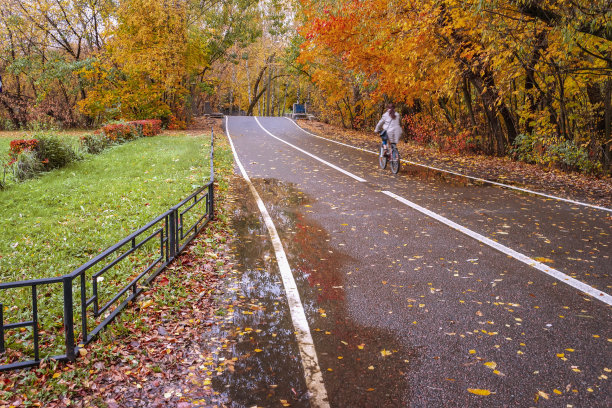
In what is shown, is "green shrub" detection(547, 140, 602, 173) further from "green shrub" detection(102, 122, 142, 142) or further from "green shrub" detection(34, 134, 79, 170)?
"green shrub" detection(102, 122, 142, 142)

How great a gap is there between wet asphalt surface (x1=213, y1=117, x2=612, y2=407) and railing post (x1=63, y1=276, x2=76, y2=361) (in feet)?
4.63

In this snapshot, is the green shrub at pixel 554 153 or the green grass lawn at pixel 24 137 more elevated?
the green shrub at pixel 554 153

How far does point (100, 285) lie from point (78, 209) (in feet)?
15.0

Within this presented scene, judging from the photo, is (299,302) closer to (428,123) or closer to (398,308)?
(398,308)

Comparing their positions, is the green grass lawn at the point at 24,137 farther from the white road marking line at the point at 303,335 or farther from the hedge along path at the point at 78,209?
the white road marking line at the point at 303,335

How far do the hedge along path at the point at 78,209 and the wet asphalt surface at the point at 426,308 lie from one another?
7.43 feet

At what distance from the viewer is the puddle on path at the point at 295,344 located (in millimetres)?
3703

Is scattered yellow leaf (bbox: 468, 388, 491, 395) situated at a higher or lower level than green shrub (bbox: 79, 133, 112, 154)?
lower

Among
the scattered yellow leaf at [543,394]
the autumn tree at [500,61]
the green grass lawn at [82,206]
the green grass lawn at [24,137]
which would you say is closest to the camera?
the scattered yellow leaf at [543,394]

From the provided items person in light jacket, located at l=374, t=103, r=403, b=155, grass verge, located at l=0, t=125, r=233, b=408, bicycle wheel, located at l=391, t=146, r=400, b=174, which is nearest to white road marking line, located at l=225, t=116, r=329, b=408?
grass verge, located at l=0, t=125, r=233, b=408

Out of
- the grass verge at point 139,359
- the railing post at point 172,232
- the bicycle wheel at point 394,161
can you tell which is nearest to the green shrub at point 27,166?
the railing post at point 172,232

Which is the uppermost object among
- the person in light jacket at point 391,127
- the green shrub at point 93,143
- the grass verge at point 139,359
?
the person in light jacket at point 391,127

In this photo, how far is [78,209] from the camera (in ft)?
32.6

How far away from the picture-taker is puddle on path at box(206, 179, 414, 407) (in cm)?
370
